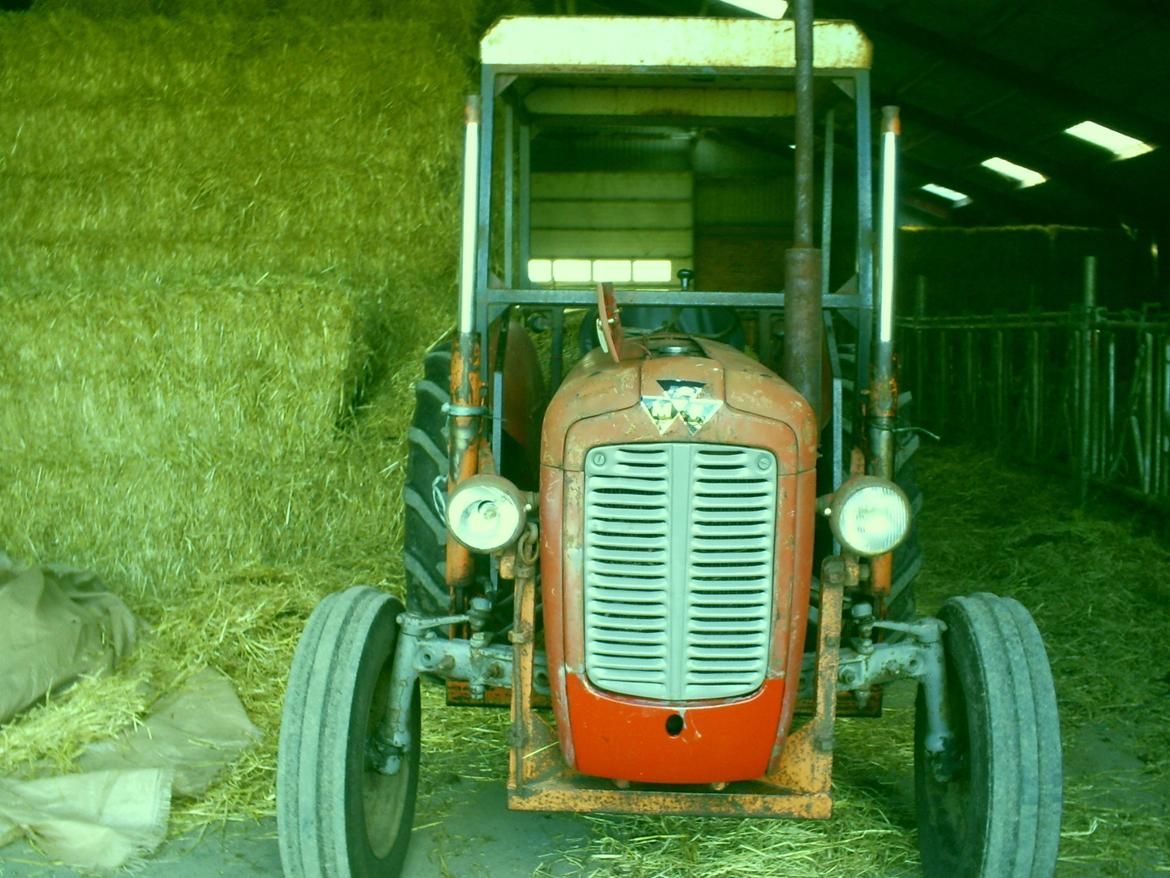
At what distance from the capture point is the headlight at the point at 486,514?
2.81m

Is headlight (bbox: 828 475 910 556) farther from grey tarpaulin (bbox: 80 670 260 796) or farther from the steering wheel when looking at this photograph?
grey tarpaulin (bbox: 80 670 260 796)

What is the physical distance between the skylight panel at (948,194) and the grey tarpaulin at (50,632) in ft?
36.4

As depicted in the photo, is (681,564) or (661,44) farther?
(661,44)

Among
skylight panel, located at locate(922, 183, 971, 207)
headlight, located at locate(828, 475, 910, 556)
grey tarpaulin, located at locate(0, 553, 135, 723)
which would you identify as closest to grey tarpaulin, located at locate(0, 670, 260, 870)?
grey tarpaulin, located at locate(0, 553, 135, 723)

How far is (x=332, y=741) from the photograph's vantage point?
9.24ft

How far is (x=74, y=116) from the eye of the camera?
20.1ft

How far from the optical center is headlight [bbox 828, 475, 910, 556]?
2758 millimetres

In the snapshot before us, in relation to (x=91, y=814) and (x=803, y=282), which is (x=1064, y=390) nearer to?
(x=803, y=282)

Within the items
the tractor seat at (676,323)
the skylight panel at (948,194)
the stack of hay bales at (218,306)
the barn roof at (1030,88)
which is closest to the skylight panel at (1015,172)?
the barn roof at (1030,88)

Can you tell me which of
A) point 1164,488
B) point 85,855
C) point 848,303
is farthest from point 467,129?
point 1164,488

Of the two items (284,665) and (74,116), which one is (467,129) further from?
(74,116)

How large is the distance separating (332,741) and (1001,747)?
1346mm

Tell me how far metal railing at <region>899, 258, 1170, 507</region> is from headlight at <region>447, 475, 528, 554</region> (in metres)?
4.57

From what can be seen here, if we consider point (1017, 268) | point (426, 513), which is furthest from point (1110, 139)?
Result: point (426, 513)
